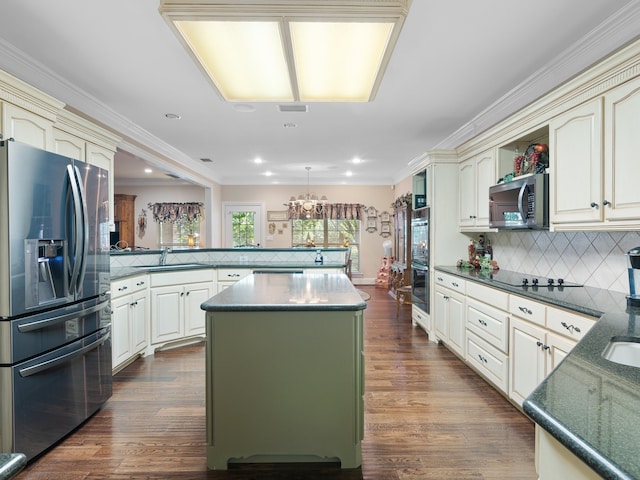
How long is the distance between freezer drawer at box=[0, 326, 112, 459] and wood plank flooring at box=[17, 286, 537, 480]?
0.11 metres

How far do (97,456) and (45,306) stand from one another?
91 cm

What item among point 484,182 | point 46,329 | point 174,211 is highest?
point 174,211

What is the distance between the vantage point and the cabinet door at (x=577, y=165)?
2.14m

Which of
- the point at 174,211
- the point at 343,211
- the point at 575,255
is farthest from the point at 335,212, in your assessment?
the point at 575,255

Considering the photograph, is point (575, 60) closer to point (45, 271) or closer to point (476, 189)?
point (476, 189)

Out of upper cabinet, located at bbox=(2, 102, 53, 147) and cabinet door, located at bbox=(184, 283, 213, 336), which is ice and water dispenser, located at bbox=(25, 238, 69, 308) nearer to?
upper cabinet, located at bbox=(2, 102, 53, 147)

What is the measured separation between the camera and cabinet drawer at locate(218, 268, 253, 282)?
4.31 m

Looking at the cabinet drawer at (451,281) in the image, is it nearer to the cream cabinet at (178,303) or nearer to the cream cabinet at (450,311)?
the cream cabinet at (450,311)

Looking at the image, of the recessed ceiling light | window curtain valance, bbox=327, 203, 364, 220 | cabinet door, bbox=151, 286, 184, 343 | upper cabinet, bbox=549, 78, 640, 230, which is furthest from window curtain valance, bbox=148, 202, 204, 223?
upper cabinet, bbox=549, 78, 640, 230

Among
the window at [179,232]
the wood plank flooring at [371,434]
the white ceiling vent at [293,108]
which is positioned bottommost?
the wood plank flooring at [371,434]

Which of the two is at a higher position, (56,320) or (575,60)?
(575,60)

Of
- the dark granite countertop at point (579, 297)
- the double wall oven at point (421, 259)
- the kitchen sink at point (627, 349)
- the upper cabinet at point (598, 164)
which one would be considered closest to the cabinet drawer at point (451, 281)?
the double wall oven at point (421, 259)

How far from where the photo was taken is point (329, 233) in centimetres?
909

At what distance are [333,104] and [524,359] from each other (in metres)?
2.81
